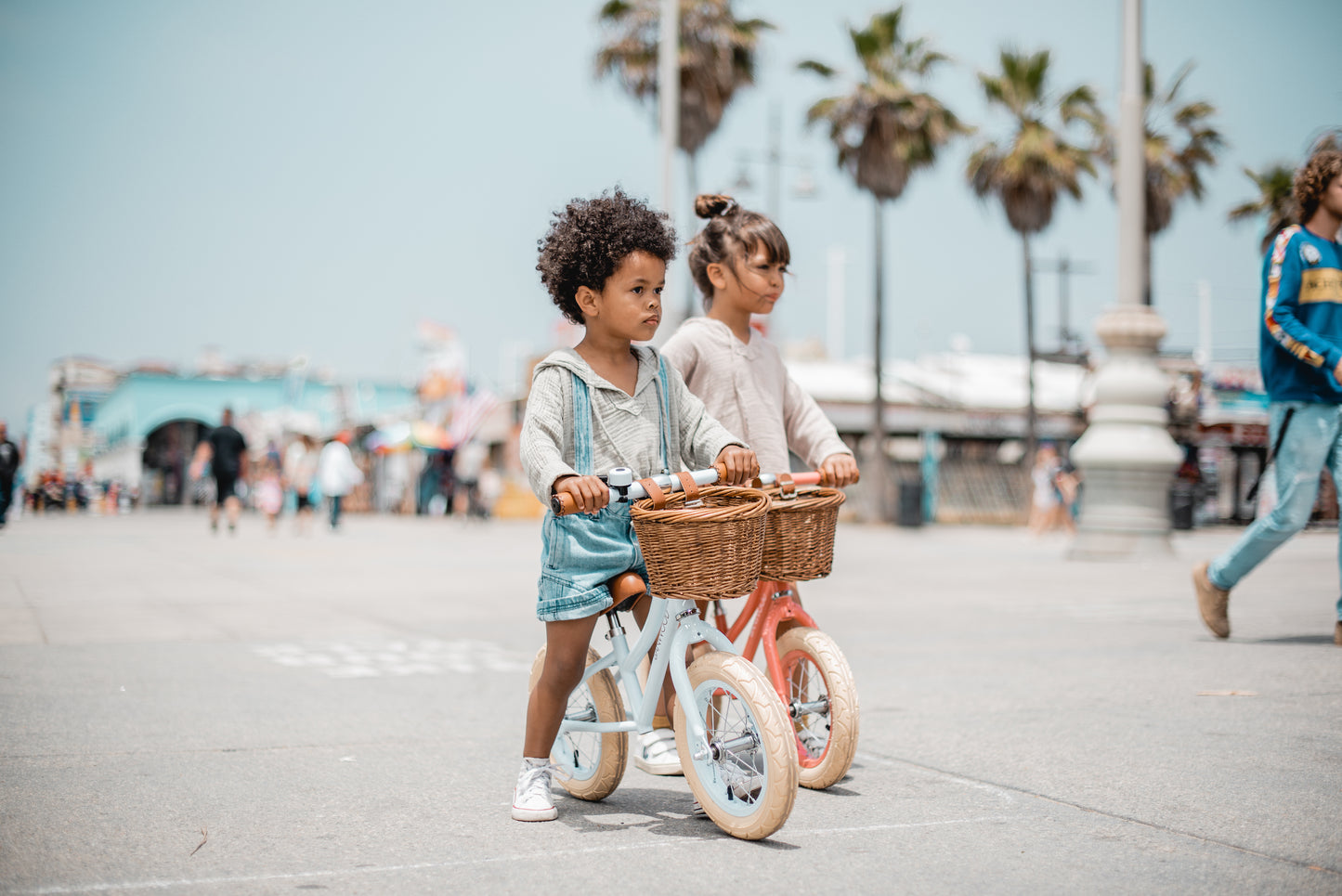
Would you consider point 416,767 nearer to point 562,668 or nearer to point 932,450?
point 562,668

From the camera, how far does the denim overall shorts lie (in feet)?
10.5

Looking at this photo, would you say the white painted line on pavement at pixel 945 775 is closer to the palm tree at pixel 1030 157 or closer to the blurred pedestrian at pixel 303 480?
the blurred pedestrian at pixel 303 480

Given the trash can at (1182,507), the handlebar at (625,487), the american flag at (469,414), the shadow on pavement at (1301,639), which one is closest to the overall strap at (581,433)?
the handlebar at (625,487)

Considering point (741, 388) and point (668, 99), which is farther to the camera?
point (668, 99)

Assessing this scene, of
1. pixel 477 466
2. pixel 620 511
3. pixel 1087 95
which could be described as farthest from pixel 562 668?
pixel 1087 95

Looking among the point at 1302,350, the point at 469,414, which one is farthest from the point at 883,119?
the point at 1302,350

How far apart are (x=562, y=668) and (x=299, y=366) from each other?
58.5 metres

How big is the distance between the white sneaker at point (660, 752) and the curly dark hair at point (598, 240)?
1.34m

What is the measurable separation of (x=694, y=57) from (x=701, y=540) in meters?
27.6

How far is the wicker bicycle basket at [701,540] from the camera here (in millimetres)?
2943

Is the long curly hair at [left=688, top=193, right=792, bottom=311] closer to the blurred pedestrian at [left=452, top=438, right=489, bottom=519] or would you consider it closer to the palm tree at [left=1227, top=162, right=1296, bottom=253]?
the blurred pedestrian at [left=452, top=438, right=489, bottom=519]

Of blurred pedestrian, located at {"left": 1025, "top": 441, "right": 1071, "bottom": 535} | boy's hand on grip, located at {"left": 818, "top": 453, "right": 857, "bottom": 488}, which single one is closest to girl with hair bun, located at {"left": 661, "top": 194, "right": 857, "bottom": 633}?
boy's hand on grip, located at {"left": 818, "top": 453, "right": 857, "bottom": 488}

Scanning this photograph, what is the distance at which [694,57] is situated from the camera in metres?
29.0

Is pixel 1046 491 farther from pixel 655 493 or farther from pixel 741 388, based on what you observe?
pixel 655 493
